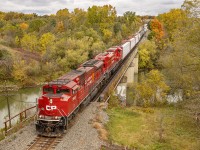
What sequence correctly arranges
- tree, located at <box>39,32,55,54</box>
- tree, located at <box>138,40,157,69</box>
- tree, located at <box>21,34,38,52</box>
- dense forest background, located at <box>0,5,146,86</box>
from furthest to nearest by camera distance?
1. tree, located at <box>21,34,38,52</box>
2. tree, located at <box>138,40,157,69</box>
3. tree, located at <box>39,32,55,54</box>
4. dense forest background, located at <box>0,5,146,86</box>

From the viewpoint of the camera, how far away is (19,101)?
3941cm

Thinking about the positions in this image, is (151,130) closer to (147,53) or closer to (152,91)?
(152,91)

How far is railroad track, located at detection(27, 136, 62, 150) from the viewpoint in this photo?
56.4ft

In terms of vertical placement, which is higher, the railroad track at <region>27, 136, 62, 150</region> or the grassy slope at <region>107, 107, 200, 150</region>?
the railroad track at <region>27, 136, 62, 150</region>

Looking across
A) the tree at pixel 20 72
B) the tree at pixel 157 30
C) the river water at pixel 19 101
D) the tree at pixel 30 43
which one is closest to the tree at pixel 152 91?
the river water at pixel 19 101

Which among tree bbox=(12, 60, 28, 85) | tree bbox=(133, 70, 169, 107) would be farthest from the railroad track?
tree bbox=(12, 60, 28, 85)

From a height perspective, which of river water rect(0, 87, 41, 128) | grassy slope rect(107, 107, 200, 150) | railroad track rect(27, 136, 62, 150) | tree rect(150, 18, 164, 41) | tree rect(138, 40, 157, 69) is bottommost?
river water rect(0, 87, 41, 128)

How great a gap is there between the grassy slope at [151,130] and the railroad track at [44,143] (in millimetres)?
4057

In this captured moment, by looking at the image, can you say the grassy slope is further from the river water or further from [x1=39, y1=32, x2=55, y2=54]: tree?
[x1=39, y1=32, x2=55, y2=54]: tree

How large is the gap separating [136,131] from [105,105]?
600 centimetres

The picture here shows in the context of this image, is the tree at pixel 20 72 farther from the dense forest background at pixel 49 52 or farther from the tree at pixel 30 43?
the tree at pixel 30 43

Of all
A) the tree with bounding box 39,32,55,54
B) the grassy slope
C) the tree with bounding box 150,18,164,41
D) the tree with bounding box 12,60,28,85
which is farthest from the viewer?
the tree with bounding box 150,18,164,41

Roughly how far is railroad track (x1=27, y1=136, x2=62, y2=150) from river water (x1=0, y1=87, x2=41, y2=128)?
1434cm

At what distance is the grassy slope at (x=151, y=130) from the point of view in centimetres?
1950
